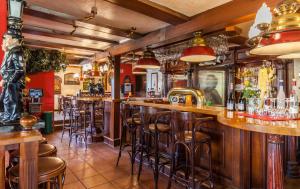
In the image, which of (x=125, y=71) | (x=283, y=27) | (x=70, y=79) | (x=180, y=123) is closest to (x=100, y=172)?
(x=180, y=123)

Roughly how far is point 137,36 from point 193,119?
256cm

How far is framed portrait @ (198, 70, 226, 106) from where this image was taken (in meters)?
5.93

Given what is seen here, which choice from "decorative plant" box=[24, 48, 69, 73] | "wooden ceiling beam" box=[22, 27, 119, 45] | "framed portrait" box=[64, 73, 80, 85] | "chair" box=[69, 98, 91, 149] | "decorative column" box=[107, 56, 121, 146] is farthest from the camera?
"framed portrait" box=[64, 73, 80, 85]

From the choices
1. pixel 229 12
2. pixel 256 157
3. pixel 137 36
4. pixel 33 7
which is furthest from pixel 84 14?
pixel 256 157

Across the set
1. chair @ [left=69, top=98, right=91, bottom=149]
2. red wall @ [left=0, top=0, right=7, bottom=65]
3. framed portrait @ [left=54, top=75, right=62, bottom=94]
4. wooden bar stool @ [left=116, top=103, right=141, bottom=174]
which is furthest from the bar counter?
framed portrait @ [left=54, top=75, right=62, bottom=94]

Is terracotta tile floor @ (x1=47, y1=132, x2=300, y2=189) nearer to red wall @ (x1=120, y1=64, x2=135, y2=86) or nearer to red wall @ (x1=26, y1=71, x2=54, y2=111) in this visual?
red wall @ (x1=26, y1=71, x2=54, y2=111)

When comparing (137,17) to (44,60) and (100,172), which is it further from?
(44,60)

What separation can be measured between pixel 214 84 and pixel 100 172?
4.40 metres

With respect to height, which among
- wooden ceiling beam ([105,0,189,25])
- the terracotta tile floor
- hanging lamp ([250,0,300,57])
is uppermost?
wooden ceiling beam ([105,0,189,25])

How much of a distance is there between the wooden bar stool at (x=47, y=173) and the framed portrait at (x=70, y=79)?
8277 mm

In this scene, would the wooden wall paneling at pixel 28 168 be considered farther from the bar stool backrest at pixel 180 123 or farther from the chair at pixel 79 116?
the chair at pixel 79 116

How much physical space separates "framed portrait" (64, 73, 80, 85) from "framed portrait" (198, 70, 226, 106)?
626 cm

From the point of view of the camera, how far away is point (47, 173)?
5.15 ft

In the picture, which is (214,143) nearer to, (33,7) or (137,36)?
(137,36)
